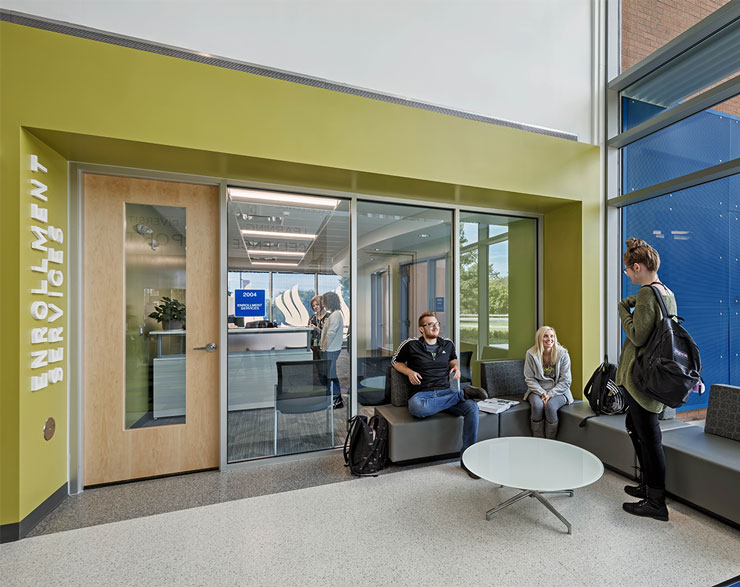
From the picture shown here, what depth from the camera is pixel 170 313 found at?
3391mm

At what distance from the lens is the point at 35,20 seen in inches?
102

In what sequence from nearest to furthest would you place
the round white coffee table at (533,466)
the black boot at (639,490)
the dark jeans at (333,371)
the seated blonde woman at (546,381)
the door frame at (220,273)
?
the round white coffee table at (533,466)
the black boot at (639,490)
the door frame at (220,273)
the seated blonde woman at (546,381)
the dark jeans at (333,371)

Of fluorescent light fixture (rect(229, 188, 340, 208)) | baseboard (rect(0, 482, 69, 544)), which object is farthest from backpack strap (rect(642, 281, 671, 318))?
baseboard (rect(0, 482, 69, 544))

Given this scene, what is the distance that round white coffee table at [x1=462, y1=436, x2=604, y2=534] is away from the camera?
91.0 inches

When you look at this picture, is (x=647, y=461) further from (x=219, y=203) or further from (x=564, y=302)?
(x=219, y=203)

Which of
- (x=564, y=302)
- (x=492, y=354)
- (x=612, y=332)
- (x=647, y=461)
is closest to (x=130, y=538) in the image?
(x=647, y=461)

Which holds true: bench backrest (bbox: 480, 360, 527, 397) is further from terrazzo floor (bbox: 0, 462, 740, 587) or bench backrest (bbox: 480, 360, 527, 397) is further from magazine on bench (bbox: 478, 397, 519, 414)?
terrazzo floor (bbox: 0, 462, 740, 587)

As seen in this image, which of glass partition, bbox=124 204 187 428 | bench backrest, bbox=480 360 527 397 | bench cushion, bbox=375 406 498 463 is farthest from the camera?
bench backrest, bbox=480 360 527 397

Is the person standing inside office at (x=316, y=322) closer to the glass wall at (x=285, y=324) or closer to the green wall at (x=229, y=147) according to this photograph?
the glass wall at (x=285, y=324)

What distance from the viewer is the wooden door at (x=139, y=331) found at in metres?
3.14

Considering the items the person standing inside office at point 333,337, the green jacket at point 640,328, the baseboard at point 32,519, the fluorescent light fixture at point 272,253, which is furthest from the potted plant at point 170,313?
the green jacket at point 640,328

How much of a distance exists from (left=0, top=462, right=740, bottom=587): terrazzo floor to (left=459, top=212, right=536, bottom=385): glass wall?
6.17 feet

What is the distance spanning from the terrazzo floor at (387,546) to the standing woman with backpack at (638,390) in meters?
0.15

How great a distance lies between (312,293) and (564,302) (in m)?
2.92
